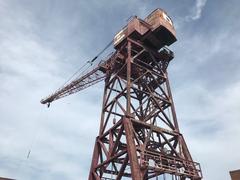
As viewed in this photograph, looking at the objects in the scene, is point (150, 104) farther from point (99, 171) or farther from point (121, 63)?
point (99, 171)

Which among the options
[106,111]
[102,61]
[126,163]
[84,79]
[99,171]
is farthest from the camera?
[84,79]

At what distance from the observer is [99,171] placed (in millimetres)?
20875

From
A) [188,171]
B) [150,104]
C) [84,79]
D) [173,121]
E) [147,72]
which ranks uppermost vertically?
[84,79]

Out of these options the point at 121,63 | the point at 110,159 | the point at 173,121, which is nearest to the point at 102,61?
the point at 121,63

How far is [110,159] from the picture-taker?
1958 cm

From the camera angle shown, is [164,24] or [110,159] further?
[164,24]

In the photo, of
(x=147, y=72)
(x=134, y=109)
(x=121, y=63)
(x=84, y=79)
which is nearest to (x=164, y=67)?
(x=147, y=72)

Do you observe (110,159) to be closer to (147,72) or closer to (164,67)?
(147,72)

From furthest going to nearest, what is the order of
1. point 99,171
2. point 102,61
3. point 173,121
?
1. point 102,61
2. point 173,121
3. point 99,171

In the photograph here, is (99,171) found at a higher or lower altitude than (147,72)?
lower

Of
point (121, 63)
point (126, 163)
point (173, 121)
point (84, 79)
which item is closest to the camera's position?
point (126, 163)

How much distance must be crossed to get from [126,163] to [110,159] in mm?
1560

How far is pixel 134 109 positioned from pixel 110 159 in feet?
17.4

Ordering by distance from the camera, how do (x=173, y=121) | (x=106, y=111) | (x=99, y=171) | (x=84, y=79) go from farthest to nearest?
1. (x=84, y=79)
2. (x=106, y=111)
3. (x=173, y=121)
4. (x=99, y=171)
